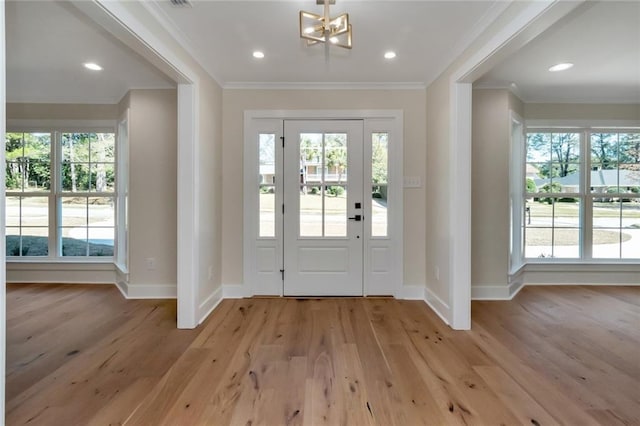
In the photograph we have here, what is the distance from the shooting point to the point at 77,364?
2273 mm

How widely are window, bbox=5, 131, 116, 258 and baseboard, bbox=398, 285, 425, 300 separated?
3928 mm

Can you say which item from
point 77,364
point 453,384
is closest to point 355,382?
point 453,384

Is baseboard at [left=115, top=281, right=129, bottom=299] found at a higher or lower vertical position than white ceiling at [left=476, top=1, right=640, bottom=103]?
lower

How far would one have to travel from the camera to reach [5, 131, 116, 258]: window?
4215mm

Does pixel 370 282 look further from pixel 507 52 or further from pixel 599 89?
pixel 599 89

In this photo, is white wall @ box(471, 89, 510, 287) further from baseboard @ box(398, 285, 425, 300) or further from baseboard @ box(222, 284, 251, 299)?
baseboard @ box(222, 284, 251, 299)

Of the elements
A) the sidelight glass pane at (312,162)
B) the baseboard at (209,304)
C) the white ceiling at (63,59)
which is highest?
the white ceiling at (63,59)

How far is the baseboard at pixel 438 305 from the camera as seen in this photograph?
9.95 feet

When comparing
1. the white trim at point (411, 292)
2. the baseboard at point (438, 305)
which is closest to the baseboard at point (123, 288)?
the white trim at point (411, 292)

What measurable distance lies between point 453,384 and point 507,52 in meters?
2.43

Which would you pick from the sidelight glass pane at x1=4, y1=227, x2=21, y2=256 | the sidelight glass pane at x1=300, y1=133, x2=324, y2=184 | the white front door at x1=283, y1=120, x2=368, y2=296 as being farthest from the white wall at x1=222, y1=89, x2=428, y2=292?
the sidelight glass pane at x1=4, y1=227, x2=21, y2=256

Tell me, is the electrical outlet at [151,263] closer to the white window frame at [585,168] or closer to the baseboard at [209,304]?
the baseboard at [209,304]

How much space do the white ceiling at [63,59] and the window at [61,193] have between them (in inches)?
23.1

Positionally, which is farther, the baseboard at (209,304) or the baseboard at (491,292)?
the baseboard at (491,292)
